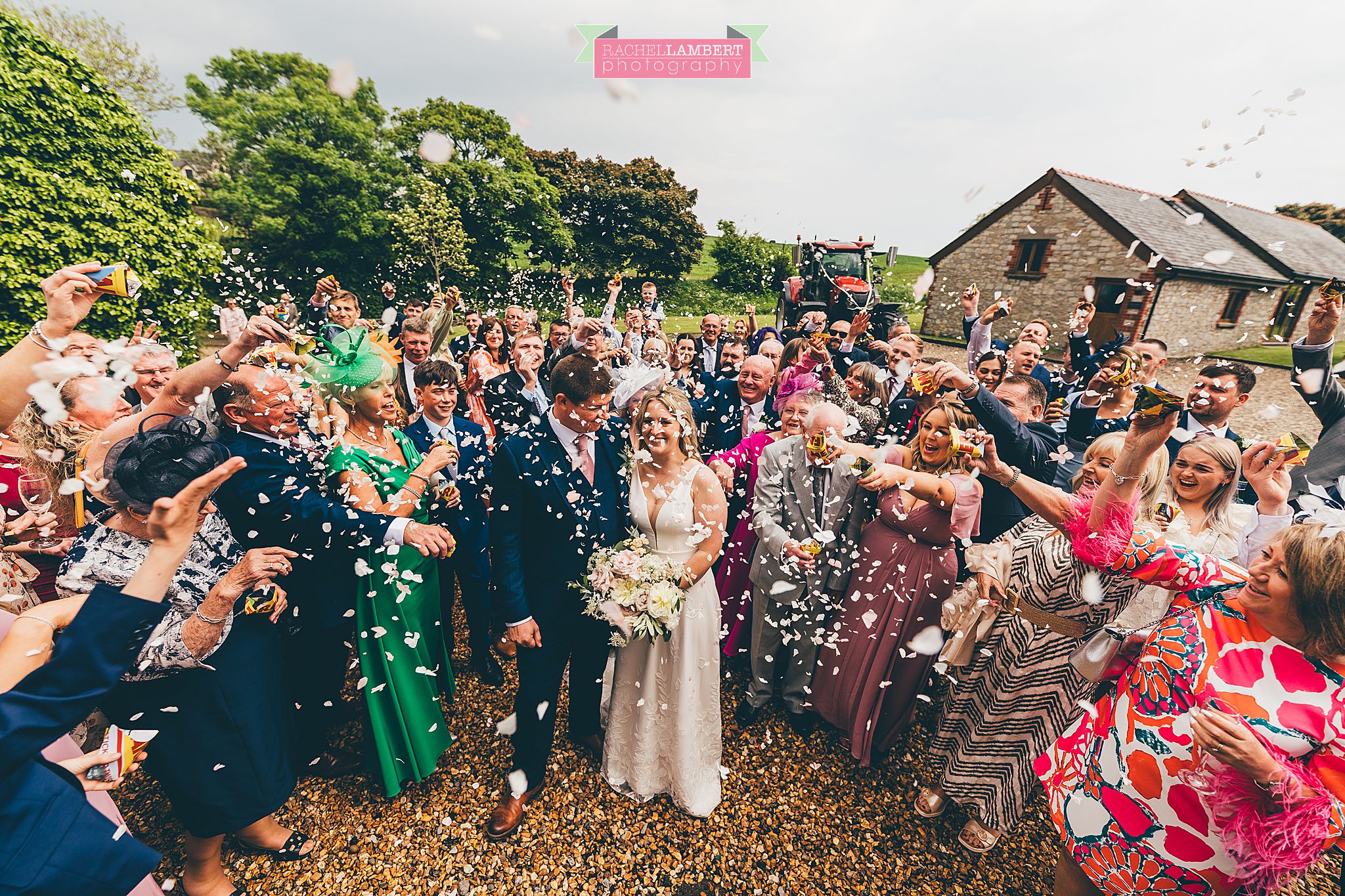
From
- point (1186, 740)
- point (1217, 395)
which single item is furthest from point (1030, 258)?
point (1186, 740)

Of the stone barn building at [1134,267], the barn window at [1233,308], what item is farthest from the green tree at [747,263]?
the barn window at [1233,308]

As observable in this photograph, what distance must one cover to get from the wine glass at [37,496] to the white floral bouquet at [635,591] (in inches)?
113

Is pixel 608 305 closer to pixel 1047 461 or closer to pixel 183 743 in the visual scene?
pixel 1047 461

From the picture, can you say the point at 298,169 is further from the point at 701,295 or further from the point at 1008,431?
the point at 1008,431

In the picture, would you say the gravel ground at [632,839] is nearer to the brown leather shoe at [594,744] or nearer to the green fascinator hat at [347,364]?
the brown leather shoe at [594,744]

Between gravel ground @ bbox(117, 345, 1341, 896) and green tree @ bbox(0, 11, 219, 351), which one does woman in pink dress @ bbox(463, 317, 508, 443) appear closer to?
gravel ground @ bbox(117, 345, 1341, 896)

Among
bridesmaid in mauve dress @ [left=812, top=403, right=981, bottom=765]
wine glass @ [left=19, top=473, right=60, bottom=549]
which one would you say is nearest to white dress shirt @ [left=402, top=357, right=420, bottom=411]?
wine glass @ [left=19, top=473, right=60, bottom=549]

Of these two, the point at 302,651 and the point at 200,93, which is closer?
the point at 302,651

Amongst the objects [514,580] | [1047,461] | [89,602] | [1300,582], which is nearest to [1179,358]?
[1047,461]

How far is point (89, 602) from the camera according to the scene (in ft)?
4.46

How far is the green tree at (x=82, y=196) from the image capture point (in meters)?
7.88

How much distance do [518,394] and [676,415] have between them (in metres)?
2.91

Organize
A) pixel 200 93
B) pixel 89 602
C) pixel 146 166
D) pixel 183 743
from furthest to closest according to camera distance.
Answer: pixel 200 93
pixel 146 166
pixel 183 743
pixel 89 602

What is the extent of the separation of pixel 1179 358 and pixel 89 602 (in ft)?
97.8
